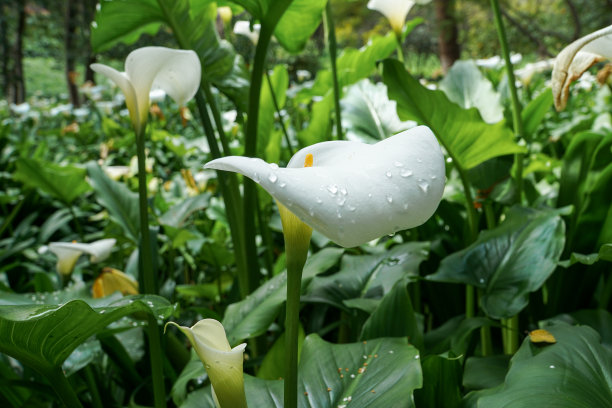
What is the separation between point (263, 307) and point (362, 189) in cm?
41

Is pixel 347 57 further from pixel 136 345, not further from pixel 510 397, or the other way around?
pixel 510 397

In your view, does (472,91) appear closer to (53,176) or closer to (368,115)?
(368,115)

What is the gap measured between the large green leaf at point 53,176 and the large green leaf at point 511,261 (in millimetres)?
997

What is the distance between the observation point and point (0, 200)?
5.70 feet

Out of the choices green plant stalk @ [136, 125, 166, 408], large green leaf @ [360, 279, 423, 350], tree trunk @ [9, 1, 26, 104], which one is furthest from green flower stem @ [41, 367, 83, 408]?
tree trunk @ [9, 1, 26, 104]

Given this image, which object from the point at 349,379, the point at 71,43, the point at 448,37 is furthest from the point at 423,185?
the point at 71,43

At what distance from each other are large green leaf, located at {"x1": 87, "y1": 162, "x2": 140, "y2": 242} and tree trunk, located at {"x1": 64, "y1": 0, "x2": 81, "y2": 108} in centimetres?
440

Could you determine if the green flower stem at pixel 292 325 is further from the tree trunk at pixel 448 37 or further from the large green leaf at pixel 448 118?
the tree trunk at pixel 448 37

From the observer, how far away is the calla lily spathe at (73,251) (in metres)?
0.86

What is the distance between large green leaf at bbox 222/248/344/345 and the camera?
0.66 metres

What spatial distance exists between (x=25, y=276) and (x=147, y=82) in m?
1.19

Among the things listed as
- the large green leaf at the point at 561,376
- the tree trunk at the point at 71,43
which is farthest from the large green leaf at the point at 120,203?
the tree trunk at the point at 71,43

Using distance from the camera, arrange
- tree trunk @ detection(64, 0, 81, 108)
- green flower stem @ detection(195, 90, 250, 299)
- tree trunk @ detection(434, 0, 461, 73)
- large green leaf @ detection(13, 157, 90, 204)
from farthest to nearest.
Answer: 1. tree trunk @ detection(64, 0, 81, 108)
2. tree trunk @ detection(434, 0, 461, 73)
3. large green leaf @ detection(13, 157, 90, 204)
4. green flower stem @ detection(195, 90, 250, 299)

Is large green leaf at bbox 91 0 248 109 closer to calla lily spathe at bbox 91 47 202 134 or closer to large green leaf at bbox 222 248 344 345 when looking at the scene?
calla lily spathe at bbox 91 47 202 134
